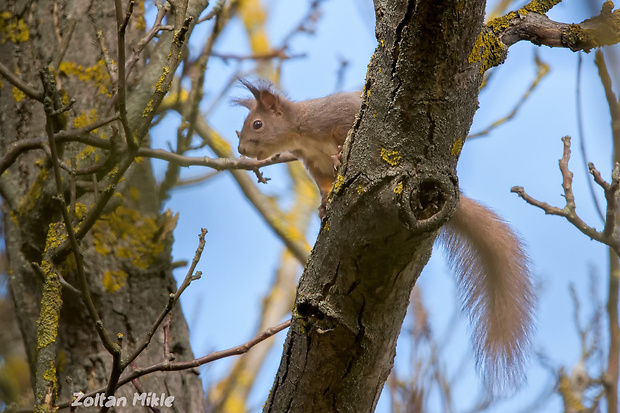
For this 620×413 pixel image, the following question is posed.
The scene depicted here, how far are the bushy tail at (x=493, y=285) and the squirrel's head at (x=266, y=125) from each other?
1.27 meters

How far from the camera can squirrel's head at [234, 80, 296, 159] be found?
400 centimetres

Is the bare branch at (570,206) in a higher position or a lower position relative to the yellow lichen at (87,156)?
lower

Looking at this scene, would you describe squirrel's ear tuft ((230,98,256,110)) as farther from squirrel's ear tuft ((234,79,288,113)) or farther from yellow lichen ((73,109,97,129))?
yellow lichen ((73,109,97,129))

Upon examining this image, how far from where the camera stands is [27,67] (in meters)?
3.23

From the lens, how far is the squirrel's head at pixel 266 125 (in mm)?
4004

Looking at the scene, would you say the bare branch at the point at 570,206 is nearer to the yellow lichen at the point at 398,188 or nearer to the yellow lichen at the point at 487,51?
the yellow lichen at the point at 487,51

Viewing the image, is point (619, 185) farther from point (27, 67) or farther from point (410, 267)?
point (27, 67)

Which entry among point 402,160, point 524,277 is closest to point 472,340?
point 524,277

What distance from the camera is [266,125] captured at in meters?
4.05

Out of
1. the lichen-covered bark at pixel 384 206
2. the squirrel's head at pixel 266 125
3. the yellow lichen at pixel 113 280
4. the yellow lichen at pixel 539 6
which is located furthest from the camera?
the squirrel's head at pixel 266 125

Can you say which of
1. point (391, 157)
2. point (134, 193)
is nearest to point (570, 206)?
point (391, 157)

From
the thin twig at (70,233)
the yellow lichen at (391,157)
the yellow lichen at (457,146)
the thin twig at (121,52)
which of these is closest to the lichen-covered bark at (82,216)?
the thin twig at (121,52)

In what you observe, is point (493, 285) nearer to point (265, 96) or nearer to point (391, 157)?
point (391, 157)

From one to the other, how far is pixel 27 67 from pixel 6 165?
1.21 metres
